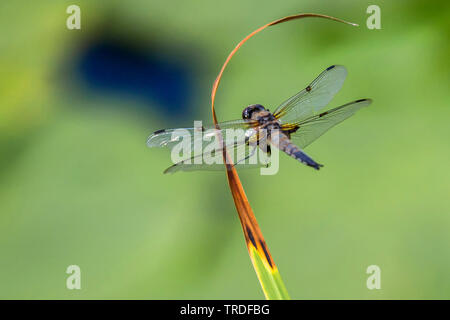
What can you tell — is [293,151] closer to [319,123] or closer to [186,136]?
[319,123]

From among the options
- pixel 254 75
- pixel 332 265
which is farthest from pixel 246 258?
pixel 254 75

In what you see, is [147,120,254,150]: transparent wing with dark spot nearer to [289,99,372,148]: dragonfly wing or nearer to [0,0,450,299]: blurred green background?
[289,99,372,148]: dragonfly wing

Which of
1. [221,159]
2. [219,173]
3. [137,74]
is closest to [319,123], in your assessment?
[221,159]

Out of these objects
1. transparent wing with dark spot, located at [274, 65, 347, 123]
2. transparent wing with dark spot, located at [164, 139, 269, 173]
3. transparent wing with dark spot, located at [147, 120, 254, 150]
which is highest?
transparent wing with dark spot, located at [274, 65, 347, 123]

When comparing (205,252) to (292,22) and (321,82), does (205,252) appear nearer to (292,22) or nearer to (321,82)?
(321,82)

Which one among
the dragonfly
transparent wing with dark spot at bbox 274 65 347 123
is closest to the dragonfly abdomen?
the dragonfly

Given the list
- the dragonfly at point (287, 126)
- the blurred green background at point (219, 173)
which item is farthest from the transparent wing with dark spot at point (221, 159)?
the blurred green background at point (219, 173)

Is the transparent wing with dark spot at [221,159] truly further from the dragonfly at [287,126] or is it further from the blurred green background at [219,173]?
the blurred green background at [219,173]
